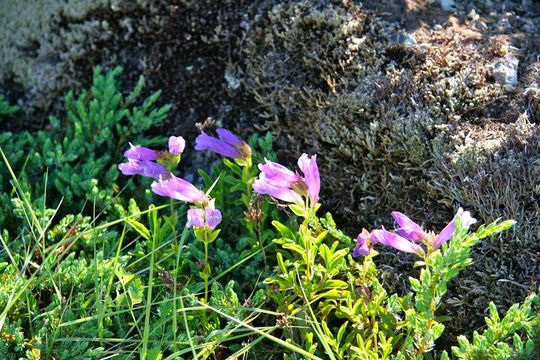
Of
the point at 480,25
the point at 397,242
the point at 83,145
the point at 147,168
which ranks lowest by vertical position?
the point at 83,145

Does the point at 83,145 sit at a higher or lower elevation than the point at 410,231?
lower

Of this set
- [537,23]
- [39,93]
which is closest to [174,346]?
[39,93]

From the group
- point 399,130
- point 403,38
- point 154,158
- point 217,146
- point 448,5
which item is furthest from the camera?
point 448,5

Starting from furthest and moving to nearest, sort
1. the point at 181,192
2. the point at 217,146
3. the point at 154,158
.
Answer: the point at 217,146, the point at 154,158, the point at 181,192

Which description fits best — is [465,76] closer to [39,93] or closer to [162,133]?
[162,133]

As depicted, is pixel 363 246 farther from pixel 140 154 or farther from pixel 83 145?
pixel 83 145

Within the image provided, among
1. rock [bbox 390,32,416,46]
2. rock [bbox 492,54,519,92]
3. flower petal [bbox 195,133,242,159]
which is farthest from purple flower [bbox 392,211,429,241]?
rock [bbox 390,32,416,46]

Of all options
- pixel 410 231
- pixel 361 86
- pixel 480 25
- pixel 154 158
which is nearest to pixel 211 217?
pixel 154 158

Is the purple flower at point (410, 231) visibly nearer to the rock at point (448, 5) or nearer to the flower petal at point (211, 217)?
the flower petal at point (211, 217)
